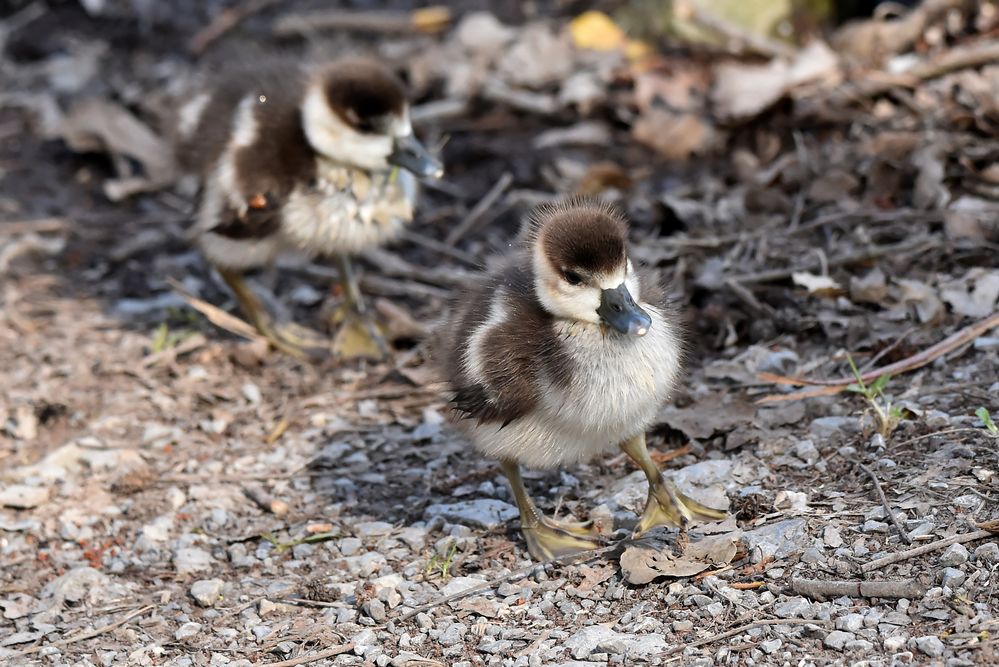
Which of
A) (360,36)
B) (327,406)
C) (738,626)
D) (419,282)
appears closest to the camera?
(738,626)

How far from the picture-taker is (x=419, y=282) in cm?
598

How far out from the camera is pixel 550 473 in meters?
4.35

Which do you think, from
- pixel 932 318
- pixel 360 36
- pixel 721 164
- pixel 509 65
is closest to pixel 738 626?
pixel 932 318

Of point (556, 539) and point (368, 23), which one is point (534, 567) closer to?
point (556, 539)

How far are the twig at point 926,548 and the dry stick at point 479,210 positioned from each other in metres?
3.34

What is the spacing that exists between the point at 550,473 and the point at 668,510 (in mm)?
698

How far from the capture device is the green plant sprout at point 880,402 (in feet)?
12.7

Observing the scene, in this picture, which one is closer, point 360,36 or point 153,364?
point 153,364

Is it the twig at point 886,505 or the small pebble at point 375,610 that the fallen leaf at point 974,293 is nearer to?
the twig at point 886,505

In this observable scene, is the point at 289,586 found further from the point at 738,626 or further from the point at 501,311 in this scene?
the point at 738,626

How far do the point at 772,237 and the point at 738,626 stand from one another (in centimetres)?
243

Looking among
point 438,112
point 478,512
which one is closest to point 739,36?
point 438,112

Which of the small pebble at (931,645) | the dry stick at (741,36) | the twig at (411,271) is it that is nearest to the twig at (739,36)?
the dry stick at (741,36)

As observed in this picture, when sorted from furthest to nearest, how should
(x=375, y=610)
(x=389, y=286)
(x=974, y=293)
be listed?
(x=389, y=286)
(x=974, y=293)
(x=375, y=610)
